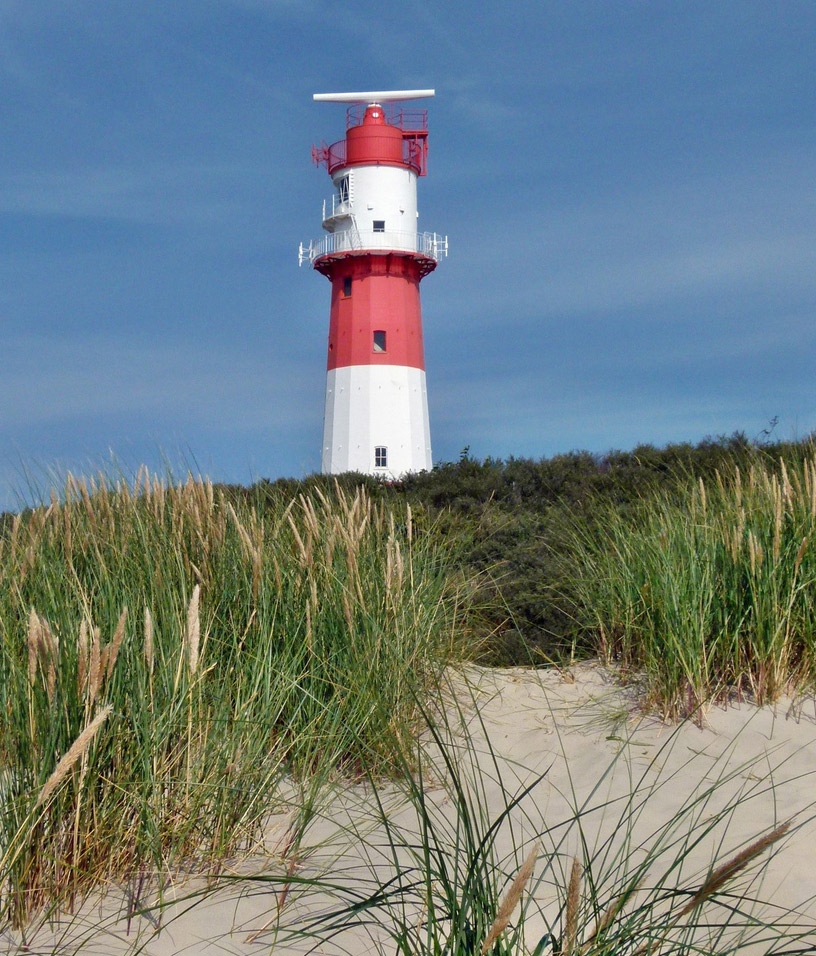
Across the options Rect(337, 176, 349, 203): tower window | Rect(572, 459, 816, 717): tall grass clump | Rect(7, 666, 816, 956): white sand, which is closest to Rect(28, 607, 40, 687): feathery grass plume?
Rect(7, 666, 816, 956): white sand

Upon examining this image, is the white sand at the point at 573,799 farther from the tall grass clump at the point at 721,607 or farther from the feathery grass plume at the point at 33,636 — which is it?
the feathery grass plume at the point at 33,636

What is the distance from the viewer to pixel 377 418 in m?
23.3

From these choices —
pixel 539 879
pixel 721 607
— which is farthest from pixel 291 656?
pixel 721 607

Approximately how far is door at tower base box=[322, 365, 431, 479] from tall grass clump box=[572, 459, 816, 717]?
57.3 feet

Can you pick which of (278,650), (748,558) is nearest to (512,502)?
(748,558)

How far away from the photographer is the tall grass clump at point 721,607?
16.0 feet

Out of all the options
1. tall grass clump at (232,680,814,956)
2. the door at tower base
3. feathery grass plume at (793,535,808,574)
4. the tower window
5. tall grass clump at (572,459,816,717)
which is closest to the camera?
tall grass clump at (232,680,814,956)

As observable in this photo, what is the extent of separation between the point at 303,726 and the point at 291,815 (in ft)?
1.57

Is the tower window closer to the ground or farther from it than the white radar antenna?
closer to the ground

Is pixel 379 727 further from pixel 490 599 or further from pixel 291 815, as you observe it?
Answer: pixel 490 599

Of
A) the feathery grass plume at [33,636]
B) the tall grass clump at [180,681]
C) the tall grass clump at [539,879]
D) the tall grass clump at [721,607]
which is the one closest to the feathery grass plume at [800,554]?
the tall grass clump at [721,607]

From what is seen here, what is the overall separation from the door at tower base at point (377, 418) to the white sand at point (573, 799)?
17.6 m

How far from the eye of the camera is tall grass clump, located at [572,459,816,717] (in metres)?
4.87

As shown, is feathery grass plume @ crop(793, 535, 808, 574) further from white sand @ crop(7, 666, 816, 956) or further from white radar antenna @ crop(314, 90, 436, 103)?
white radar antenna @ crop(314, 90, 436, 103)
